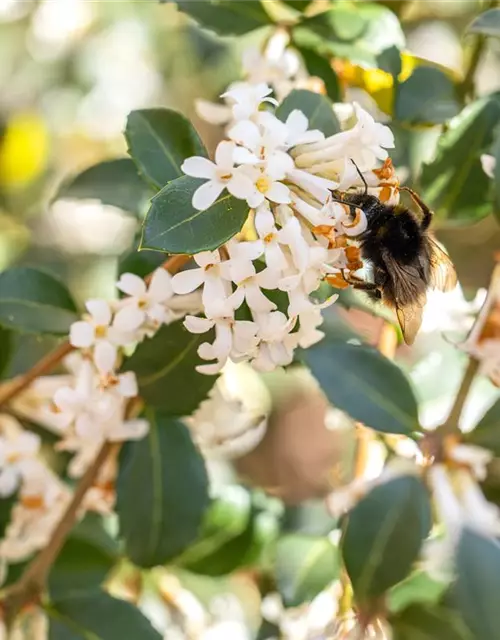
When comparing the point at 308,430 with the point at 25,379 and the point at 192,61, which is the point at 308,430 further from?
the point at 25,379

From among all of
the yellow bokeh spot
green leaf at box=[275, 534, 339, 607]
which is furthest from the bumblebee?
the yellow bokeh spot

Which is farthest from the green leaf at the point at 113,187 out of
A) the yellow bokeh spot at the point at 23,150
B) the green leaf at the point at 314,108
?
the yellow bokeh spot at the point at 23,150

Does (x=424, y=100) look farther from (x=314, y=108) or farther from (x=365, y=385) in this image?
(x=365, y=385)

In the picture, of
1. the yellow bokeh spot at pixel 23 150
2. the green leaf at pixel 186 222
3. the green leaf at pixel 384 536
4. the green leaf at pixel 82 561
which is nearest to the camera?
the green leaf at pixel 186 222

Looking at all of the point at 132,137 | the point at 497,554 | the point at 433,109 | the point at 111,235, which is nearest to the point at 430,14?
the point at 433,109

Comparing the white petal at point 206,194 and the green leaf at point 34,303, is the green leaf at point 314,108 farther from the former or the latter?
the green leaf at point 34,303

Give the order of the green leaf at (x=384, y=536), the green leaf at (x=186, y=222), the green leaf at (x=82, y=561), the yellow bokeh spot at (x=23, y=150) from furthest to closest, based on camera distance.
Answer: the yellow bokeh spot at (x=23, y=150) < the green leaf at (x=82, y=561) < the green leaf at (x=384, y=536) < the green leaf at (x=186, y=222)

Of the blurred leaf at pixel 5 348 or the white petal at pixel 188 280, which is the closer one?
the white petal at pixel 188 280

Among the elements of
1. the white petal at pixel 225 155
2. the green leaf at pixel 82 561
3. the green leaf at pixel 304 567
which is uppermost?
the white petal at pixel 225 155
